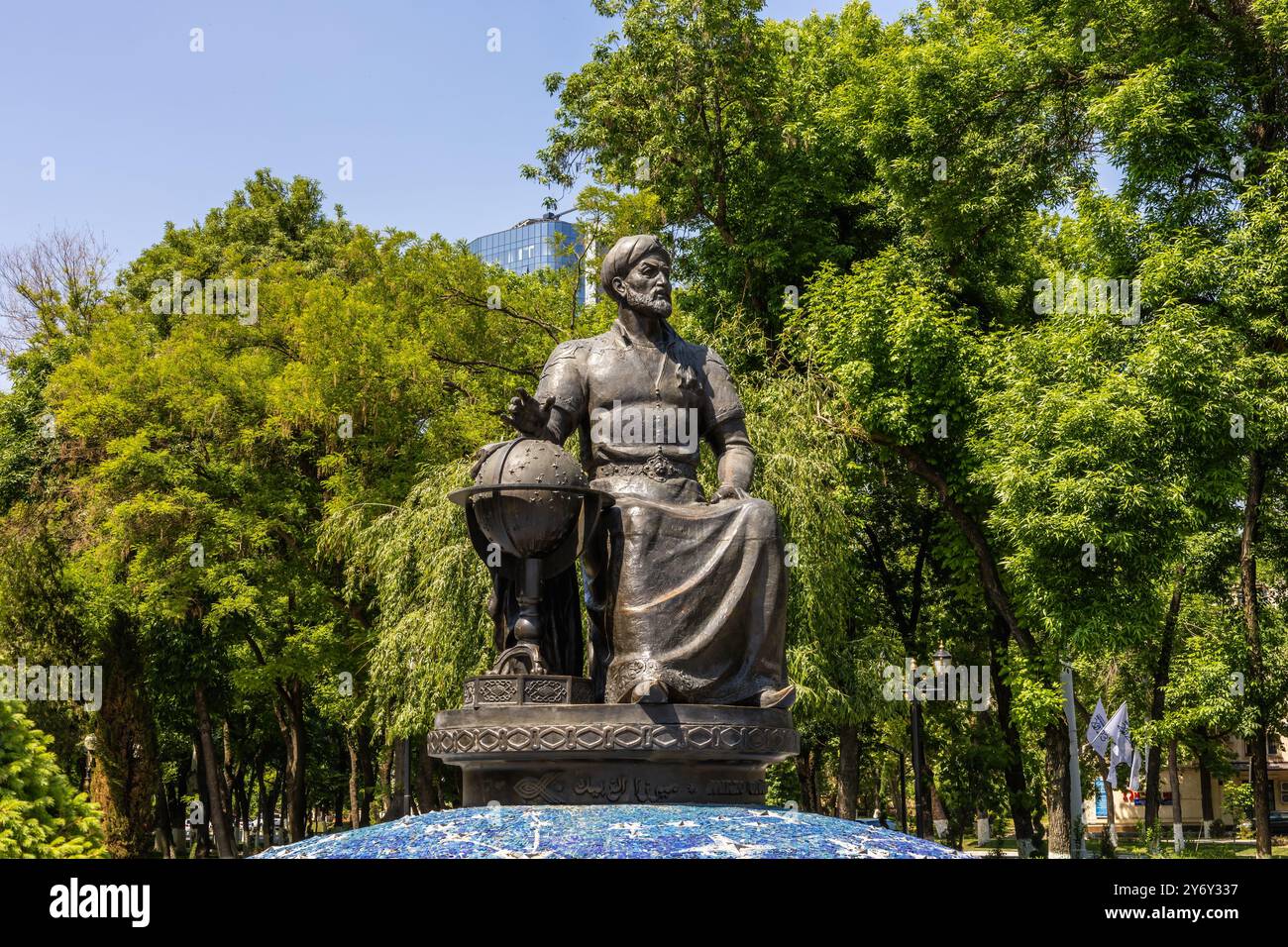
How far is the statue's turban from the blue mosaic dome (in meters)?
3.33

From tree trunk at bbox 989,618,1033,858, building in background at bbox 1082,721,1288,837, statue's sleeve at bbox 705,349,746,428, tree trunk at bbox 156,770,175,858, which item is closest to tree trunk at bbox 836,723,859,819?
tree trunk at bbox 989,618,1033,858

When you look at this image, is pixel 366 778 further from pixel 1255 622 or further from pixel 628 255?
pixel 628 255

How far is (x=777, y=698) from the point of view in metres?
7.25

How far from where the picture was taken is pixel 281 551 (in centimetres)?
2372

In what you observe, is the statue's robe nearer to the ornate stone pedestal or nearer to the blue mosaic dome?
the ornate stone pedestal

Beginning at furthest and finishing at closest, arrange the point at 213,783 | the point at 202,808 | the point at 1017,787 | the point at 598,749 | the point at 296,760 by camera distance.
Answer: the point at 202,808, the point at 213,783, the point at 296,760, the point at 1017,787, the point at 598,749

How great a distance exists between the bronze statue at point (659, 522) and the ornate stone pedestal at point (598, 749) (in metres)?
0.17

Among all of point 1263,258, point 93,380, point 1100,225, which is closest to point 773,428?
point 1100,225

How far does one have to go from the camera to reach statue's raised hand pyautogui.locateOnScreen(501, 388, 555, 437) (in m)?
7.59

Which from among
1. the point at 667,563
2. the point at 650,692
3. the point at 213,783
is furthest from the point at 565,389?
the point at 213,783

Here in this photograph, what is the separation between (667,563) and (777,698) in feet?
3.07

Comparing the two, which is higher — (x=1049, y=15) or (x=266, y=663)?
(x=1049, y=15)

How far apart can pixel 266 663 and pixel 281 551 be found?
2.24 m

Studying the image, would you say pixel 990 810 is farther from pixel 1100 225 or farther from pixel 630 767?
pixel 630 767
